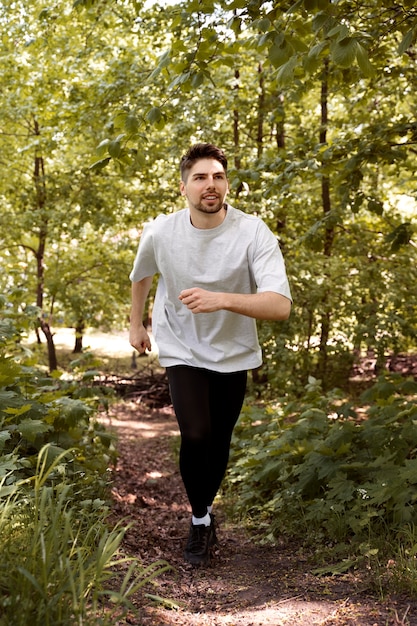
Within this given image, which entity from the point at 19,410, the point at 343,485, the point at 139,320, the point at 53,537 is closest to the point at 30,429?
the point at 19,410

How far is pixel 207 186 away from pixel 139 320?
95 centimetres

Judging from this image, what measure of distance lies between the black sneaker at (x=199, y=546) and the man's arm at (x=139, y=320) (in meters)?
1.07

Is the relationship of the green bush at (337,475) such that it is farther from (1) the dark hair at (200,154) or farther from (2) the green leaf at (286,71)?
(2) the green leaf at (286,71)

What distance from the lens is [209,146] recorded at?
3.72 metres

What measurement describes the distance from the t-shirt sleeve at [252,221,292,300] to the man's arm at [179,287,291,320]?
57 millimetres

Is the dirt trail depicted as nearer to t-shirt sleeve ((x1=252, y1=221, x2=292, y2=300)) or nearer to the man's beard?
t-shirt sleeve ((x1=252, y1=221, x2=292, y2=300))

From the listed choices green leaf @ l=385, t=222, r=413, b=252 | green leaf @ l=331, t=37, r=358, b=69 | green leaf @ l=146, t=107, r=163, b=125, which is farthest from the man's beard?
green leaf @ l=385, t=222, r=413, b=252

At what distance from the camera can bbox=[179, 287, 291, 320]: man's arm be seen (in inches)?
123

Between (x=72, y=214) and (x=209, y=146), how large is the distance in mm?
8330

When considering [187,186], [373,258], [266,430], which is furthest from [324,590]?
[373,258]

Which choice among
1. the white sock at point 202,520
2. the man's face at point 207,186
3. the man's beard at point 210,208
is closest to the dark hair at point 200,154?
the man's face at point 207,186

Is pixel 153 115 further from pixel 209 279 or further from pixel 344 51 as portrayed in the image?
pixel 344 51

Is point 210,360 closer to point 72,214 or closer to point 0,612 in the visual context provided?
point 0,612

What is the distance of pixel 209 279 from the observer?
3623mm
